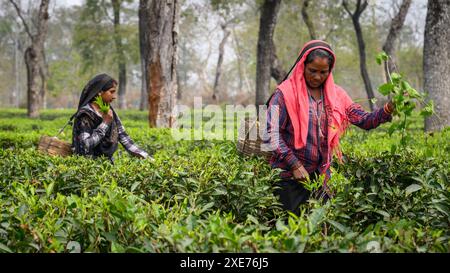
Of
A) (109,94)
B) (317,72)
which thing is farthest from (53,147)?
(317,72)

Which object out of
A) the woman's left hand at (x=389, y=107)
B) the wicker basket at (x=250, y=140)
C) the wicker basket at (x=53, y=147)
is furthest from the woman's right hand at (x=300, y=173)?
the wicker basket at (x=53, y=147)

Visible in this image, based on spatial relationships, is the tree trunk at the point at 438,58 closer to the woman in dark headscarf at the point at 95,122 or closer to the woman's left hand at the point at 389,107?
the woman's left hand at the point at 389,107

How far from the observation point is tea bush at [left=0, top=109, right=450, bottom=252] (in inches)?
73.0

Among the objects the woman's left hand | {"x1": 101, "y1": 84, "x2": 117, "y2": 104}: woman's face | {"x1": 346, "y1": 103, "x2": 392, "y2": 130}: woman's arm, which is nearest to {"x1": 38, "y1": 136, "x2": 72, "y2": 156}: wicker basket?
{"x1": 101, "y1": 84, "x2": 117, "y2": 104}: woman's face

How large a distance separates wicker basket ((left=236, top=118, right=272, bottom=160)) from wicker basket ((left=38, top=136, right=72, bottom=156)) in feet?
5.69

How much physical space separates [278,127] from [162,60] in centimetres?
564

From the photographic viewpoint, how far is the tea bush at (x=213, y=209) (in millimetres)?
1854

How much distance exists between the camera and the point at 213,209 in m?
2.82

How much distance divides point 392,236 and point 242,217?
0.95m

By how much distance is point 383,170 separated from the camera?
10.4 feet

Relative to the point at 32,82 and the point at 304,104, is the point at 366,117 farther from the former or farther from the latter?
the point at 32,82

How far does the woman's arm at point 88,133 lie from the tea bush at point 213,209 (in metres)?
0.38

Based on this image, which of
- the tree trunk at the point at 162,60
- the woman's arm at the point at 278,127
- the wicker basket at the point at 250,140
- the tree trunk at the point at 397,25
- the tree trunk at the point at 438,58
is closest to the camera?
the woman's arm at the point at 278,127
